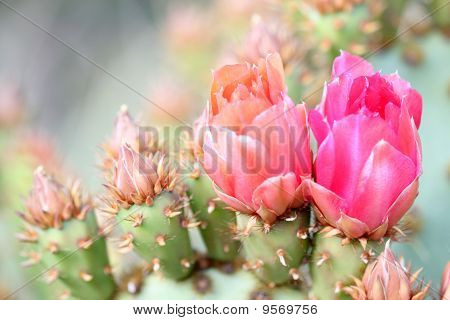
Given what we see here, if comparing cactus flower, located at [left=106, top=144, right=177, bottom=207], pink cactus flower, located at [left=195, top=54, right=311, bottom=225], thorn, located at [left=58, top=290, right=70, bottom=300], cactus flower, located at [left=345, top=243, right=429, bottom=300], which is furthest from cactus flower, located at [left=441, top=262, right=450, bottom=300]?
thorn, located at [left=58, top=290, right=70, bottom=300]

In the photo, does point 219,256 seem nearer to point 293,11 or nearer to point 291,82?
point 291,82

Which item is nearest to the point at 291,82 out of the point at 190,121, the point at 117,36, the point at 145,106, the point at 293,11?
the point at 293,11

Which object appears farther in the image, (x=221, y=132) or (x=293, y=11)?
(x=293, y=11)

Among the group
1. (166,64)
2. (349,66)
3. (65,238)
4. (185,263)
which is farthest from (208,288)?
(166,64)

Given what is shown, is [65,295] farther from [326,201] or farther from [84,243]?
[326,201]

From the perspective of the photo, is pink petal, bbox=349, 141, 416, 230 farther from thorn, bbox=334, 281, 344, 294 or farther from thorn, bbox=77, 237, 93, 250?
thorn, bbox=77, 237, 93, 250

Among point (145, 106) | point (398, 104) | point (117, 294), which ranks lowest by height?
point (117, 294)

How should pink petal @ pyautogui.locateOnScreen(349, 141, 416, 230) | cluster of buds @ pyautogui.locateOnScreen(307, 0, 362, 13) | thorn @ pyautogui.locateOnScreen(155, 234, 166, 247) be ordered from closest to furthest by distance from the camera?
pink petal @ pyautogui.locateOnScreen(349, 141, 416, 230)
thorn @ pyautogui.locateOnScreen(155, 234, 166, 247)
cluster of buds @ pyautogui.locateOnScreen(307, 0, 362, 13)
